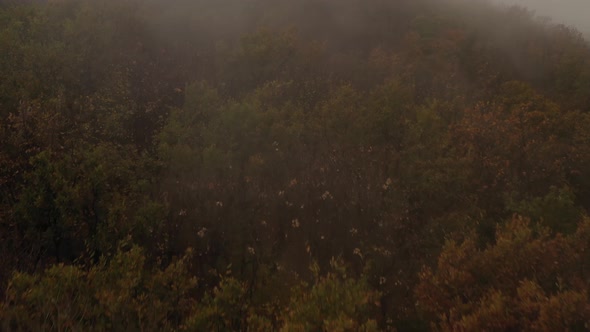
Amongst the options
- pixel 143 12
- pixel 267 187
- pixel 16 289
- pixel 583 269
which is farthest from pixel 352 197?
pixel 143 12

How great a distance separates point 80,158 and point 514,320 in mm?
21863

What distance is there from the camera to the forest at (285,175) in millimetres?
12875

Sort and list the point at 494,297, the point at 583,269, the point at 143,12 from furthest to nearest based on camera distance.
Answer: the point at 143,12 < the point at 583,269 < the point at 494,297

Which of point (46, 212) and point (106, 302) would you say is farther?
point (46, 212)

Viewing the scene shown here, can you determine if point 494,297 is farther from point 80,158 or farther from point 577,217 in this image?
point 80,158

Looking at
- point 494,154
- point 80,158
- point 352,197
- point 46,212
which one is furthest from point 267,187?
point 494,154

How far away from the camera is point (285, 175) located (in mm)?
30359

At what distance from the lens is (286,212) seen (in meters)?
25.1

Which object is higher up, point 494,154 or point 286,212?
point 494,154

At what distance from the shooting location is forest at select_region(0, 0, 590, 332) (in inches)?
507

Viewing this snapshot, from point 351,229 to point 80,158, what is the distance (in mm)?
16321

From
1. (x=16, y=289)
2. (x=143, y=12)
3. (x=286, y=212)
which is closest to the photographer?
(x=16, y=289)

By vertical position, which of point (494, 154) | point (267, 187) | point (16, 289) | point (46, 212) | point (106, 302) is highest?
point (16, 289)

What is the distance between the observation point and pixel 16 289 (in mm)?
10961
